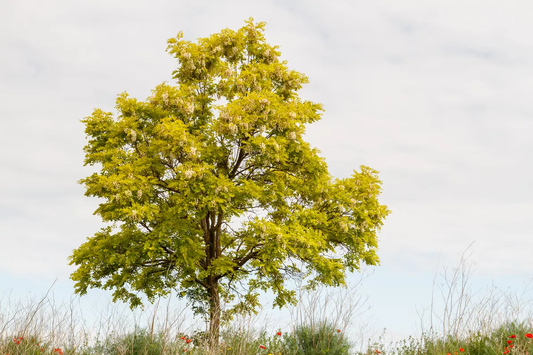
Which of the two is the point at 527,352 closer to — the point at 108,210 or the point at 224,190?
the point at 224,190

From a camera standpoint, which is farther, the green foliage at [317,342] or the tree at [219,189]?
the tree at [219,189]

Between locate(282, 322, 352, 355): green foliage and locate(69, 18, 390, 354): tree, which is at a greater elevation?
locate(69, 18, 390, 354): tree

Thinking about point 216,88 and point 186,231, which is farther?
point 216,88

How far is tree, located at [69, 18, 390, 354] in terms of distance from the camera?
44.6ft

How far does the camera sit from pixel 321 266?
46.9ft

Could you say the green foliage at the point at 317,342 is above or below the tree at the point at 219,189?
below

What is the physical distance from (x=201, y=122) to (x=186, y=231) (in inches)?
167

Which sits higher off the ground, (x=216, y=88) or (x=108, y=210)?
(x=216, y=88)

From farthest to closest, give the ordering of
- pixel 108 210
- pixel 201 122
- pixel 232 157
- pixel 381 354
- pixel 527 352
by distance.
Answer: pixel 201 122 → pixel 232 157 → pixel 108 210 → pixel 381 354 → pixel 527 352

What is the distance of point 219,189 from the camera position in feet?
43.5

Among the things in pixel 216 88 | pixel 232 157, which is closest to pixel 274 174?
pixel 232 157

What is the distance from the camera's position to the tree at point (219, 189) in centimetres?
1359

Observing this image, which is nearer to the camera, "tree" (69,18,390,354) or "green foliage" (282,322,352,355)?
"green foliage" (282,322,352,355)

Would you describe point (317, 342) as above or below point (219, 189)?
below
